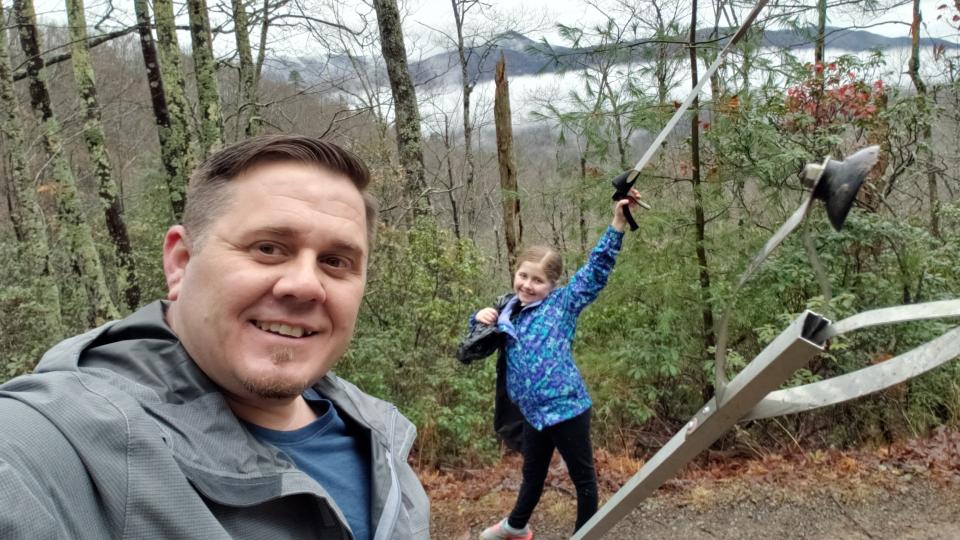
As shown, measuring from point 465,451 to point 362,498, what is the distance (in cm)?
496

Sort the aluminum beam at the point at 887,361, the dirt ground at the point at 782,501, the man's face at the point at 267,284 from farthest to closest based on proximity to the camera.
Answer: the dirt ground at the point at 782,501 → the man's face at the point at 267,284 → the aluminum beam at the point at 887,361

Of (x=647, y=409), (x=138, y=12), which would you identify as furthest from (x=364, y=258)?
(x=138, y=12)

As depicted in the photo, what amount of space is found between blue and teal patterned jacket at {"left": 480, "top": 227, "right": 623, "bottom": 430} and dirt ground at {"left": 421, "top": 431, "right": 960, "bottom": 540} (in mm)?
1369

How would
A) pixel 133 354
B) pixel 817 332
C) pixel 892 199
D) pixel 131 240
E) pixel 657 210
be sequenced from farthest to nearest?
pixel 131 240
pixel 892 199
pixel 657 210
pixel 133 354
pixel 817 332

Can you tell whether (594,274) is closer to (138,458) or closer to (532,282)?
(532,282)

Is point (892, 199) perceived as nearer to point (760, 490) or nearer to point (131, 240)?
point (760, 490)

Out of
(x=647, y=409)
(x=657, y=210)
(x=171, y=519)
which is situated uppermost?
(x=171, y=519)

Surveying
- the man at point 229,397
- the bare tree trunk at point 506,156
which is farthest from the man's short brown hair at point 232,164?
the bare tree trunk at point 506,156

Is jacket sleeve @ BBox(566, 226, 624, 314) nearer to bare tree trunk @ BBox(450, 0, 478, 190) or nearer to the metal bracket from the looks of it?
the metal bracket

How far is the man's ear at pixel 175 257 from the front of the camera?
1.22 m

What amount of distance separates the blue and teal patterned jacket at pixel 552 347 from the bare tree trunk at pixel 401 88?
5.56m

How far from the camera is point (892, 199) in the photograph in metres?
6.56

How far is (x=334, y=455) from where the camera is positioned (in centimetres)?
139

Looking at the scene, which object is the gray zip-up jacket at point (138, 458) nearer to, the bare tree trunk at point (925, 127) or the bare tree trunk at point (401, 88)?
the bare tree trunk at point (925, 127)
